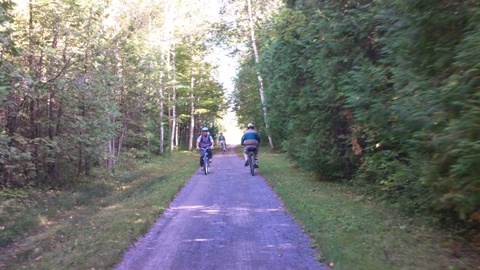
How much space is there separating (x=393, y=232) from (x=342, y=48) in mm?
5043

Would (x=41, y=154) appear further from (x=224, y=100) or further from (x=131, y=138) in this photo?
(x=224, y=100)

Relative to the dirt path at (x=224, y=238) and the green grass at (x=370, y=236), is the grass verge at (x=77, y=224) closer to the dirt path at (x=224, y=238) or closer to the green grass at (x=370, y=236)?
the dirt path at (x=224, y=238)

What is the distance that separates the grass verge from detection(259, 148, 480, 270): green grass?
306 cm

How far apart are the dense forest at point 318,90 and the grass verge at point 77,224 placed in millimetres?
1343

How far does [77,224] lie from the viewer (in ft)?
27.9

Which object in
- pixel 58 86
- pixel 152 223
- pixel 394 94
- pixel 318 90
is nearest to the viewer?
pixel 394 94

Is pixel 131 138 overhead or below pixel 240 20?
below

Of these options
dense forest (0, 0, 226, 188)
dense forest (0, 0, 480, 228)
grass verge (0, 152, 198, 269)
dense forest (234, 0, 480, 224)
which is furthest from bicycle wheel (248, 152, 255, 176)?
dense forest (0, 0, 226, 188)

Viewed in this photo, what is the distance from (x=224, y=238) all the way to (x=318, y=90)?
6360 millimetres

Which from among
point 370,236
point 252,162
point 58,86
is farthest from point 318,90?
point 58,86

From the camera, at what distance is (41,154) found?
1252 cm

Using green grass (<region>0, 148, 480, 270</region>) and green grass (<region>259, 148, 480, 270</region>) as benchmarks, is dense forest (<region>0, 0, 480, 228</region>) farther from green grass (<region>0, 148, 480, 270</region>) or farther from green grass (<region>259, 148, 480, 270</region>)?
green grass (<region>0, 148, 480, 270</region>)

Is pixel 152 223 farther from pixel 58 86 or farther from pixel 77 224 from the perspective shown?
pixel 58 86


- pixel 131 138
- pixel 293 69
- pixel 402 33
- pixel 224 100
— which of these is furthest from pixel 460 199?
pixel 224 100
